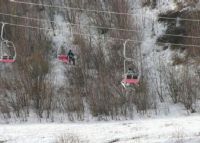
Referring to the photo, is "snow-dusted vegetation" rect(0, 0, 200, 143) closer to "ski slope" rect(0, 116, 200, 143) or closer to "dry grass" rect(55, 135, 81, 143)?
"ski slope" rect(0, 116, 200, 143)

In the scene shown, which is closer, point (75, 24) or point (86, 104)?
point (86, 104)

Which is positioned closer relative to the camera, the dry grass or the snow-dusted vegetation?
the dry grass

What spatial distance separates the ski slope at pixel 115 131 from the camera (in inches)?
562

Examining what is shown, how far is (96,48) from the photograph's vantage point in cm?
2336

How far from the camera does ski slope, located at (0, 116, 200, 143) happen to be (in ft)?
46.8

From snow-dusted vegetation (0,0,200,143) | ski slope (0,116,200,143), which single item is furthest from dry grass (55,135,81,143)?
snow-dusted vegetation (0,0,200,143)

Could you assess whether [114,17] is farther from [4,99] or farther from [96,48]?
[4,99]

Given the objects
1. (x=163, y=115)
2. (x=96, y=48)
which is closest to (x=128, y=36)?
(x=96, y=48)

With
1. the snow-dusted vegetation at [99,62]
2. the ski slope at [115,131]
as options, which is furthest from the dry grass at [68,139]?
the snow-dusted vegetation at [99,62]

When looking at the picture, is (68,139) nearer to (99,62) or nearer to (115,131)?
(115,131)

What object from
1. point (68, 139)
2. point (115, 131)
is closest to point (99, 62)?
point (115, 131)

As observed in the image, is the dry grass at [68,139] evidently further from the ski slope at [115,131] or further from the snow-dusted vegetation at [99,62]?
the snow-dusted vegetation at [99,62]

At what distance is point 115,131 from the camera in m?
16.2

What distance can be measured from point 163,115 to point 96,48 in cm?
573
